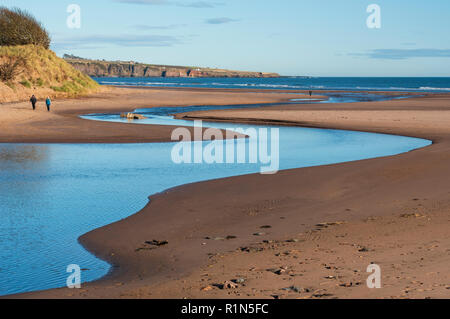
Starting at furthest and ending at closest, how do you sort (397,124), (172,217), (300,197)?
(397,124)
(300,197)
(172,217)

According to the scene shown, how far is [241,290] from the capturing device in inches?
245

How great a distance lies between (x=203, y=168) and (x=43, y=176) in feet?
16.2

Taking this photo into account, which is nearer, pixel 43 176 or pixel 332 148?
pixel 43 176

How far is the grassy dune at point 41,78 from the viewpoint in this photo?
50347 mm

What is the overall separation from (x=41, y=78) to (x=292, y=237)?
52.7 metres

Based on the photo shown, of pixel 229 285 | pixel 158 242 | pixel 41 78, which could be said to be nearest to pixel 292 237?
pixel 158 242

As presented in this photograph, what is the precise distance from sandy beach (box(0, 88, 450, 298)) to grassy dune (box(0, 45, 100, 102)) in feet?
130

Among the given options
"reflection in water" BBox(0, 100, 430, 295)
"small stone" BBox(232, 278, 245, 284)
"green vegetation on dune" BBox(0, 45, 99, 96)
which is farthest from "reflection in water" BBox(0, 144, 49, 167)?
"green vegetation on dune" BBox(0, 45, 99, 96)

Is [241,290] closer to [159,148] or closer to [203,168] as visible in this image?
[203,168]

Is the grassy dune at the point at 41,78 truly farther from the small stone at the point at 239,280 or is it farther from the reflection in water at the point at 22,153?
the small stone at the point at 239,280

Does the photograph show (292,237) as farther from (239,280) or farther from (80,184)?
(80,184)

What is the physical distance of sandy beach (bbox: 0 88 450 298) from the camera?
252 inches

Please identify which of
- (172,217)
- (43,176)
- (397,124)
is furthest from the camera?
(397,124)

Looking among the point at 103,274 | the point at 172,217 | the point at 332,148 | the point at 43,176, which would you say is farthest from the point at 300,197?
the point at 332,148
